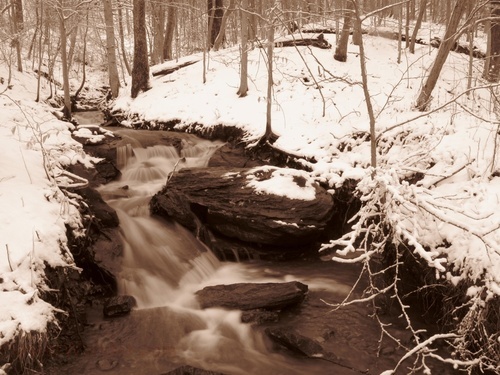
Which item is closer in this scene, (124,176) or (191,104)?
(124,176)

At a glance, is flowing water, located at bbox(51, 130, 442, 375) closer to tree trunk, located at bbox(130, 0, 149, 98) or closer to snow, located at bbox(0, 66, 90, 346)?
snow, located at bbox(0, 66, 90, 346)

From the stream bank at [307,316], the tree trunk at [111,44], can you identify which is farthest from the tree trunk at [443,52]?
the tree trunk at [111,44]

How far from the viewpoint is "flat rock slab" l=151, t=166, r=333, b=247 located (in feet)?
22.9

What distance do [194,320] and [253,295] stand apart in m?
0.84

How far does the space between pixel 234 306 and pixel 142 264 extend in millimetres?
1719

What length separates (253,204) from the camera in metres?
7.20

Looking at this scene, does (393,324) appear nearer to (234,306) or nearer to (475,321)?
(475,321)

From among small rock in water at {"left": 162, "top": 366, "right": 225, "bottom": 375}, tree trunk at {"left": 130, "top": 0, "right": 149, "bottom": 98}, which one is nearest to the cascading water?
small rock in water at {"left": 162, "top": 366, "right": 225, "bottom": 375}

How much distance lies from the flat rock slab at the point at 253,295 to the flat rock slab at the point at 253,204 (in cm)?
125

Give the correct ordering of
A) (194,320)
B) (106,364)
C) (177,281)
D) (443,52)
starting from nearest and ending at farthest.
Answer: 1. (106,364)
2. (194,320)
3. (177,281)
4. (443,52)

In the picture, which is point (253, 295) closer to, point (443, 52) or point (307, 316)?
point (307, 316)

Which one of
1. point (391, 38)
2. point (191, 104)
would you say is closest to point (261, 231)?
point (191, 104)

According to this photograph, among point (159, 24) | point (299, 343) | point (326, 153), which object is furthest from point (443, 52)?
point (159, 24)

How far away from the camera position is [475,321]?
168 inches
